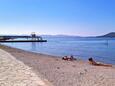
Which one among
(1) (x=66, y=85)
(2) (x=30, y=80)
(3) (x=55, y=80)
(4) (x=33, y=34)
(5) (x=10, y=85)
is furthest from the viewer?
(4) (x=33, y=34)

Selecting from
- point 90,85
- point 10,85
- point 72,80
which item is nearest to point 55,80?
point 72,80

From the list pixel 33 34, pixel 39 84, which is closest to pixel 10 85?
pixel 39 84

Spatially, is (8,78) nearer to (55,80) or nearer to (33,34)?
(55,80)

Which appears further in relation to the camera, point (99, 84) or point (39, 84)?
point (99, 84)

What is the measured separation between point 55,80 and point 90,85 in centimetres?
145

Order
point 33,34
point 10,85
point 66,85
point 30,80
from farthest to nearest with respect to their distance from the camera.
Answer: point 33,34, point 66,85, point 30,80, point 10,85

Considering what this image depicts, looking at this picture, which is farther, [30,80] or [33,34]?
[33,34]

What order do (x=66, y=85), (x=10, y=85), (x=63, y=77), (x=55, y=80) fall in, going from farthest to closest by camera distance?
(x=63, y=77) < (x=55, y=80) < (x=66, y=85) < (x=10, y=85)

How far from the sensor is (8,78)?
859 centimetres

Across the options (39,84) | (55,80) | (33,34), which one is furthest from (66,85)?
(33,34)

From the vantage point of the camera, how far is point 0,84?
7527mm

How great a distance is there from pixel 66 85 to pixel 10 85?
7.15ft

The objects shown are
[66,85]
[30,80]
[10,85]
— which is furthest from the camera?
[66,85]

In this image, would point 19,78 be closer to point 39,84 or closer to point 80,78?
point 39,84
